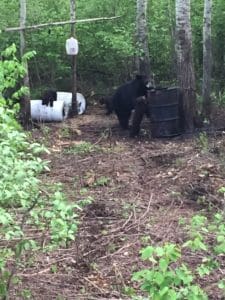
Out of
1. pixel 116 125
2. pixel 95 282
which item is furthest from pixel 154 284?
pixel 116 125

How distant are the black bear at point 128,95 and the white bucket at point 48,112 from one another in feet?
5.14

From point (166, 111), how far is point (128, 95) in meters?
1.19

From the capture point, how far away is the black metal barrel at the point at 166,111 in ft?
34.3

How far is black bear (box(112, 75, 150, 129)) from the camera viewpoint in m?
11.4

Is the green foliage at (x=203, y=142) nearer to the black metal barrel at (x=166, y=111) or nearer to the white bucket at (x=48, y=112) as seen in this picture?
the black metal barrel at (x=166, y=111)

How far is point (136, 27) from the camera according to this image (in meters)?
14.3

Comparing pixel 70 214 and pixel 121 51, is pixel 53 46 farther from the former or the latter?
pixel 70 214

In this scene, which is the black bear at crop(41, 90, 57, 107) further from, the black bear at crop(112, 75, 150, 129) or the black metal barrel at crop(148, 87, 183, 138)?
the black metal barrel at crop(148, 87, 183, 138)

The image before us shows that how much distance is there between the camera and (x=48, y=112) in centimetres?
1262

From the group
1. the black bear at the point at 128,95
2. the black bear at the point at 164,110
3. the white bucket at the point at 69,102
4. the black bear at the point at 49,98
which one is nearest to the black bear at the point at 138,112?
the black bear at the point at 164,110

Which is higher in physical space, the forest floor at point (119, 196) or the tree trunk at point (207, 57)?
the tree trunk at point (207, 57)

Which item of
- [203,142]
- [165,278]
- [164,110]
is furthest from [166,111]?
[165,278]

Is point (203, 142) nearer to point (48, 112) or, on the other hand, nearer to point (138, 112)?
point (138, 112)

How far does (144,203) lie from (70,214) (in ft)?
10.3
